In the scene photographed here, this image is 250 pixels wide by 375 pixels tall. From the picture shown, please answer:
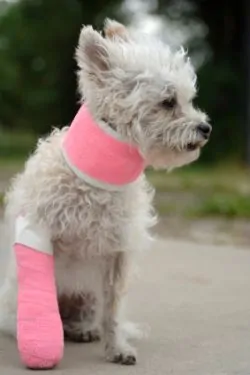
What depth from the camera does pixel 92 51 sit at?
15.3 ft

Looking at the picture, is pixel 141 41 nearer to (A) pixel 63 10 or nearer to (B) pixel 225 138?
(B) pixel 225 138

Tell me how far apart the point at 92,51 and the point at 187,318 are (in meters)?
1.91

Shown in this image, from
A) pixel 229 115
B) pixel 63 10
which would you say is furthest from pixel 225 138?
pixel 63 10

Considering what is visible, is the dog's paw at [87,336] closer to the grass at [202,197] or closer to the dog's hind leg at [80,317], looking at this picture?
the dog's hind leg at [80,317]

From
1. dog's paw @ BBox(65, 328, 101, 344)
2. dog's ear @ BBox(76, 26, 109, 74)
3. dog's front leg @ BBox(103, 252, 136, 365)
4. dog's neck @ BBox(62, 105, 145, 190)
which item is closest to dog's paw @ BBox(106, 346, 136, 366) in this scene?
dog's front leg @ BBox(103, 252, 136, 365)

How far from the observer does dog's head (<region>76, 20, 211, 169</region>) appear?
4547mm

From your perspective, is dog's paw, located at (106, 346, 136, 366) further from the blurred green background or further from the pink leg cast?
the blurred green background

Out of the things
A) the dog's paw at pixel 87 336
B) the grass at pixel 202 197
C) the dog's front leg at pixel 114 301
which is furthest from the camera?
the grass at pixel 202 197

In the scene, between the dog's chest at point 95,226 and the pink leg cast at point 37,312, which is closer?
the pink leg cast at point 37,312

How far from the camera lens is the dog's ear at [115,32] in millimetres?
4891

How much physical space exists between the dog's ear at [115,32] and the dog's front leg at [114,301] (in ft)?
3.72

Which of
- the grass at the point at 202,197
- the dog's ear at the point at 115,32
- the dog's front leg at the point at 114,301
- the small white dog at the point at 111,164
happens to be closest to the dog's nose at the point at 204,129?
the small white dog at the point at 111,164

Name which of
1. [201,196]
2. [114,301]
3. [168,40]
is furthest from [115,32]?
[168,40]

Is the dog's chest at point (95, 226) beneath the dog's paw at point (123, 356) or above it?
above
